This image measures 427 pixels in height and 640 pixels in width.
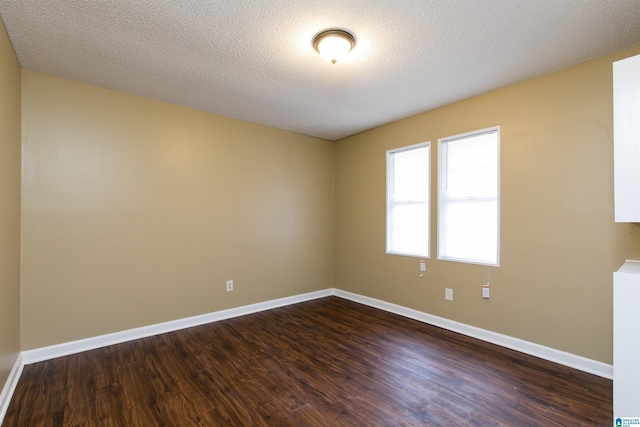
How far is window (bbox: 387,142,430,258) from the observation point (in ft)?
12.0

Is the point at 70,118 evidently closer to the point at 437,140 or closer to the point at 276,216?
the point at 276,216

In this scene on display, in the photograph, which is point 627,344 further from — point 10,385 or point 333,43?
point 10,385

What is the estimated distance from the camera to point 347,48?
84.7 inches

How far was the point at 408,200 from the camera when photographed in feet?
12.7

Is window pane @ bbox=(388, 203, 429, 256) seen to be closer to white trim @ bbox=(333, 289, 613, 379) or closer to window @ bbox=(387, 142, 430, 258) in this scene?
window @ bbox=(387, 142, 430, 258)

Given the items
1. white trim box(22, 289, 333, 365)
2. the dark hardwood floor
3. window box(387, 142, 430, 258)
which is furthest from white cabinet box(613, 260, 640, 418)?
white trim box(22, 289, 333, 365)

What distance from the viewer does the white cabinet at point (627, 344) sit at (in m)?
1.59

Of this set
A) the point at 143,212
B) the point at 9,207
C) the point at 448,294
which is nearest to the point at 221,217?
the point at 143,212

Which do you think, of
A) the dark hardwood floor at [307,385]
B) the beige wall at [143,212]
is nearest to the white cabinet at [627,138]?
the dark hardwood floor at [307,385]

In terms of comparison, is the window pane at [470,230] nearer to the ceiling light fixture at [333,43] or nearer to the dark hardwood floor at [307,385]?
the dark hardwood floor at [307,385]

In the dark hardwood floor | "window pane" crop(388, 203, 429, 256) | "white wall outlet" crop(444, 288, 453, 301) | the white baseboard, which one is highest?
"window pane" crop(388, 203, 429, 256)

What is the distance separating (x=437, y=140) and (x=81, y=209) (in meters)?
3.81

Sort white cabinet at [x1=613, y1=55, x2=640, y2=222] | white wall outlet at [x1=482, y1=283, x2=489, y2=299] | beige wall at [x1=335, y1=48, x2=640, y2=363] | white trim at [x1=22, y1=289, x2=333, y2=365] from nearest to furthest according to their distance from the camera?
white cabinet at [x1=613, y1=55, x2=640, y2=222] < beige wall at [x1=335, y1=48, x2=640, y2=363] < white trim at [x1=22, y1=289, x2=333, y2=365] < white wall outlet at [x1=482, y1=283, x2=489, y2=299]

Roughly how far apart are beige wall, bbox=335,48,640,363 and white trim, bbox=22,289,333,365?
2.07 meters
